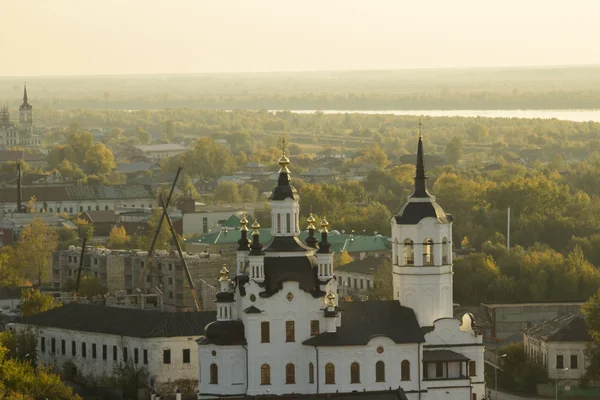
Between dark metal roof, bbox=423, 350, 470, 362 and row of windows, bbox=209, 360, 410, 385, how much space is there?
963mm

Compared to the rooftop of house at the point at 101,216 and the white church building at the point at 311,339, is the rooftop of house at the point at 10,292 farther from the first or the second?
the rooftop of house at the point at 101,216

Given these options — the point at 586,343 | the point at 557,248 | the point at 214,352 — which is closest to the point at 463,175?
the point at 557,248

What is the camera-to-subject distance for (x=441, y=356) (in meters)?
81.4

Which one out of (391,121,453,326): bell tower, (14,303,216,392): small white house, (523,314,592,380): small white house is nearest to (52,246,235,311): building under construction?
(14,303,216,392): small white house

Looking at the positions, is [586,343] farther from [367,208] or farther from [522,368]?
[367,208]

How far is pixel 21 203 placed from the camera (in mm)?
186000

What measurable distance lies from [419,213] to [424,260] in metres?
1.66

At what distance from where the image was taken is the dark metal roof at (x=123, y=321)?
3516 inches

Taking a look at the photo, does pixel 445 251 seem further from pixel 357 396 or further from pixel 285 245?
pixel 357 396

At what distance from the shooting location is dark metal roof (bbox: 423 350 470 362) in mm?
81188

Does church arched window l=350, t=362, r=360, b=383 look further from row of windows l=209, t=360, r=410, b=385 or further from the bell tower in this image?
the bell tower

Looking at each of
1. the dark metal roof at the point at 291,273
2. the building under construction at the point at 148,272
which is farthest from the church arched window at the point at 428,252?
the building under construction at the point at 148,272

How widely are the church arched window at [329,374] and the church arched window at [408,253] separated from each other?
5.40 meters

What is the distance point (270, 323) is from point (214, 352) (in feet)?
7.06
